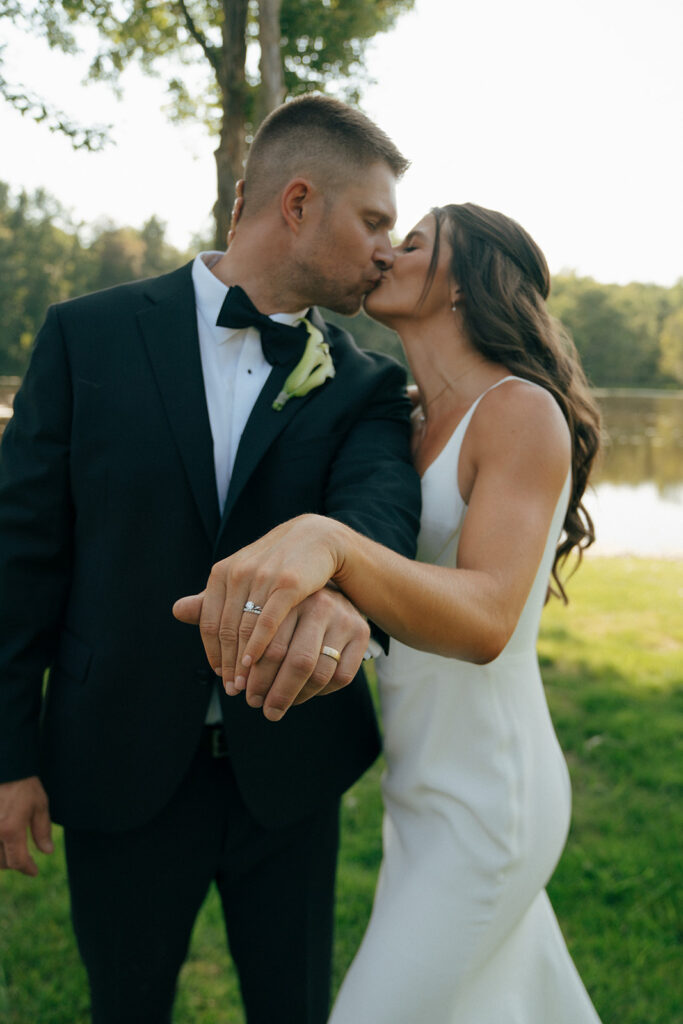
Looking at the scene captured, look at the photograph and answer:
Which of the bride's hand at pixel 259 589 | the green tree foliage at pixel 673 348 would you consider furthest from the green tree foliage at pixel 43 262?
the green tree foliage at pixel 673 348

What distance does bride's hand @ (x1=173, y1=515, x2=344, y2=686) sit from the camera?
1192 mm

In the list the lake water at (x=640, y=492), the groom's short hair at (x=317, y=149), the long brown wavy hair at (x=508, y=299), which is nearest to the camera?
the long brown wavy hair at (x=508, y=299)

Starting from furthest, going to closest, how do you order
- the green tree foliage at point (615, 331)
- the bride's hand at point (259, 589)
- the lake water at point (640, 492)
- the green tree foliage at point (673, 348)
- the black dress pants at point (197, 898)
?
the green tree foliage at point (673, 348), the green tree foliage at point (615, 331), the lake water at point (640, 492), the black dress pants at point (197, 898), the bride's hand at point (259, 589)

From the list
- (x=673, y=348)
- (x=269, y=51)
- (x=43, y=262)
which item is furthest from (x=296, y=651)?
(x=673, y=348)

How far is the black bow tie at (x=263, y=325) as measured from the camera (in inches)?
86.9

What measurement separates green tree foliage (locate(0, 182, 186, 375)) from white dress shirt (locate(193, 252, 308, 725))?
30.7 m

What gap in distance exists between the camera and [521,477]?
1881 mm

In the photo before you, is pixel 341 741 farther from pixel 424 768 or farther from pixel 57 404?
pixel 57 404

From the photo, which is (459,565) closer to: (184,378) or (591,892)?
(184,378)

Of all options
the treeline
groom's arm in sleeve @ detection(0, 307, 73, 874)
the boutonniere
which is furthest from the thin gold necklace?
the treeline

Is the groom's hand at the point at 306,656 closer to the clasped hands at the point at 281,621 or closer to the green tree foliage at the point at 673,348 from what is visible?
the clasped hands at the point at 281,621

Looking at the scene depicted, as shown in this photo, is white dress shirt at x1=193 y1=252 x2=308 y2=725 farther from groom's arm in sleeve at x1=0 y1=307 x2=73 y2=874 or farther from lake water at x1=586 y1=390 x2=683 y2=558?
lake water at x1=586 y1=390 x2=683 y2=558

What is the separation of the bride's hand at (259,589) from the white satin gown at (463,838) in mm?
909

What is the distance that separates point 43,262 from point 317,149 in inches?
1637
